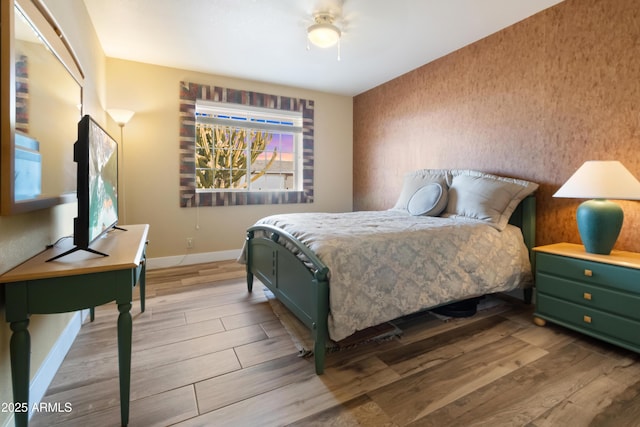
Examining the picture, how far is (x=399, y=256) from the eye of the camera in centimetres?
187

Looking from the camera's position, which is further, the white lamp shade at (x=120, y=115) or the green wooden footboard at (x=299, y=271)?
the white lamp shade at (x=120, y=115)

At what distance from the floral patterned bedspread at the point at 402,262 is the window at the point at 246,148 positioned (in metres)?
1.87

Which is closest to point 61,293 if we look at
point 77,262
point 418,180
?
point 77,262

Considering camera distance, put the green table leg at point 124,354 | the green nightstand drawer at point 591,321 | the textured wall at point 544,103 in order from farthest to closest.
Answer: the textured wall at point 544,103 → the green nightstand drawer at point 591,321 → the green table leg at point 124,354

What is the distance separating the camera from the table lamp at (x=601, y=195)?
6.00 ft

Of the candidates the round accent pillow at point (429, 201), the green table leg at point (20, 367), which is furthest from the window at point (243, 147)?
the green table leg at point (20, 367)

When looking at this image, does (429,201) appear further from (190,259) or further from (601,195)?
(190,259)

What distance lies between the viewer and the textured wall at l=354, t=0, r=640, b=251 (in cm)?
210

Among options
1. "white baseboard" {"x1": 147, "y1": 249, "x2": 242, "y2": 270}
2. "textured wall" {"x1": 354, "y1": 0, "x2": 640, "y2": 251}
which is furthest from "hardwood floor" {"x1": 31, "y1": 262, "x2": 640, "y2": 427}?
"white baseboard" {"x1": 147, "y1": 249, "x2": 242, "y2": 270}

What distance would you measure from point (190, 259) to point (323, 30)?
3.01 m

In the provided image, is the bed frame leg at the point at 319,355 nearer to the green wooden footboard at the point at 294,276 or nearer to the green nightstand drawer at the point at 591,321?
the green wooden footboard at the point at 294,276

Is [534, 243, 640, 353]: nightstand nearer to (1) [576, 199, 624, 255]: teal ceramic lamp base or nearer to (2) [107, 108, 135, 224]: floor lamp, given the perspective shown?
(1) [576, 199, 624, 255]: teal ceramic lamp base

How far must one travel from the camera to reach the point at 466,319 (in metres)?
2.31

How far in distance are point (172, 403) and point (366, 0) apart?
290 cm
